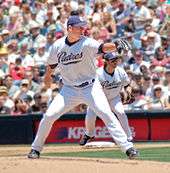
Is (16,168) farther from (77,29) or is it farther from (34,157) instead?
(77,29)

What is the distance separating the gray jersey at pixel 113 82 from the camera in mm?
14391

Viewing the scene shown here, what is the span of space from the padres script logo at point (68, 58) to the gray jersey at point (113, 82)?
3.58 metres

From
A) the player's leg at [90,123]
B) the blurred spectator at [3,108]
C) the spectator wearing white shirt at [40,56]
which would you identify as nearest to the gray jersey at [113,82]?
the player's leg at [90,123]

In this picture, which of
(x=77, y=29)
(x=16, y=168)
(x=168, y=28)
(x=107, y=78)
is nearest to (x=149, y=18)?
(x=168, y=28)

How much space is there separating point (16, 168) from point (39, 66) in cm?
1060

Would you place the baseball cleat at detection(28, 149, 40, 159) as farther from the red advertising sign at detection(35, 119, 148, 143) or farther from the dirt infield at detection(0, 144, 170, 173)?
the red advertising sign at detection(35, 119, 148, 143)

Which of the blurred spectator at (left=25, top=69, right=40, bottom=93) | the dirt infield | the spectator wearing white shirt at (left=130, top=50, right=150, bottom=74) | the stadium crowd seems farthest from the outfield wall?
the dirt infield

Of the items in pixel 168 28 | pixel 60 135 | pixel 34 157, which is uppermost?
pixel 168 28

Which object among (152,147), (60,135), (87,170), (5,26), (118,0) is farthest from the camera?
(5,26)

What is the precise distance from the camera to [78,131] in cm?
1730

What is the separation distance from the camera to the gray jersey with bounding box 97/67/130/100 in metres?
14.4

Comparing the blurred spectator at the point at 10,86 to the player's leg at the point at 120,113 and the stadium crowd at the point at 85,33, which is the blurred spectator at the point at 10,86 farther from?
the player's leg at the point at 120,113

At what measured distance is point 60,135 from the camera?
1748cm

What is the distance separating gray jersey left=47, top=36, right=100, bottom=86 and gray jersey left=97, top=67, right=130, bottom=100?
3431 mm
